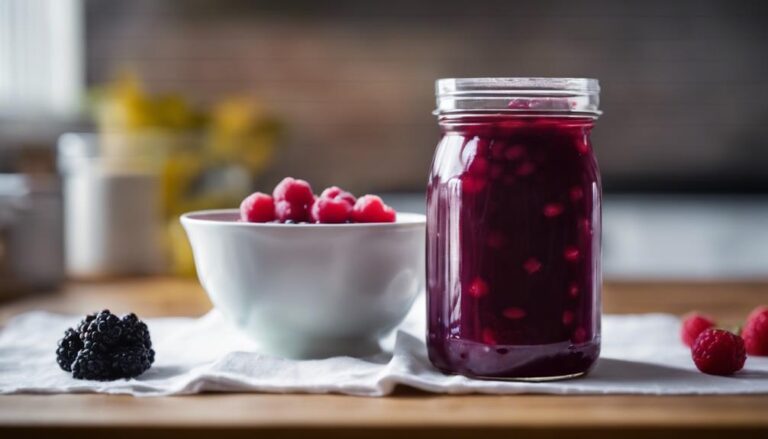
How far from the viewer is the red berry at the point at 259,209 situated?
98 cm

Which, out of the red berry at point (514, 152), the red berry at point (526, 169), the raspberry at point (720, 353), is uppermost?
the red berry at point (514, 152)

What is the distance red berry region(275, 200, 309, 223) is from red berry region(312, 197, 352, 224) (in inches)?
0.7

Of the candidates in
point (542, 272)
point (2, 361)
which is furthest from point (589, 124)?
point (2, 361)

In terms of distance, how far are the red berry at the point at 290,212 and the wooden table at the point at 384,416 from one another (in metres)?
0.23

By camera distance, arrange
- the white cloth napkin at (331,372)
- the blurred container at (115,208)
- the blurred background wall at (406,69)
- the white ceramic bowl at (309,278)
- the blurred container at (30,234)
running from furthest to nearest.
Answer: the blurred background wall at (406,69) < the blurred container at (115,208) < the blurred container at (30,234) < the white ceramic bowl at (309,278) < the white cloth napkin at (331,372)

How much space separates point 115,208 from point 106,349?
0.90 m

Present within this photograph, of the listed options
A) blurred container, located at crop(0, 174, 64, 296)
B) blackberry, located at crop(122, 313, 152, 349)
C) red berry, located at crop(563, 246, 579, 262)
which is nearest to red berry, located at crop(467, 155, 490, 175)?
red berry, located at crop(563, 246, 579, 262)

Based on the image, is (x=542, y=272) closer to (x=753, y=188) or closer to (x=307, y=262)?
(x=307, y=262)

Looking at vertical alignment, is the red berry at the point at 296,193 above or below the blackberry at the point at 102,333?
above

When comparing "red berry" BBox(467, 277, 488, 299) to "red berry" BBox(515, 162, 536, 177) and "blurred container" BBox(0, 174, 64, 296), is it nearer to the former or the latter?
"red berry" BBox(515, 162, 536, 177)

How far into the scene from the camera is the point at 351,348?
0.99 metres

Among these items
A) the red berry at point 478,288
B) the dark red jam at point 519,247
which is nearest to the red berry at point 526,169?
the dark red jam at point 519,247

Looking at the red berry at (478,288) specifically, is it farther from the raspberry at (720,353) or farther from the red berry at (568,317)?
the raspberry at (720,353)

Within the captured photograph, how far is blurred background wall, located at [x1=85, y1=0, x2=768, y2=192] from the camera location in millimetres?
3230
